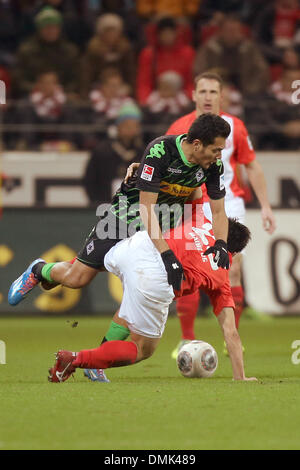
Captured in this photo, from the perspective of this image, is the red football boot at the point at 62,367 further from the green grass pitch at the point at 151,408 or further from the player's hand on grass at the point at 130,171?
the player's hand on grass at the point at 130,171

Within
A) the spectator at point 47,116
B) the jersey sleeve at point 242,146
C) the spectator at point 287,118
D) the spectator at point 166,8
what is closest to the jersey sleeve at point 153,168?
the jersey sleeve at point 242,146

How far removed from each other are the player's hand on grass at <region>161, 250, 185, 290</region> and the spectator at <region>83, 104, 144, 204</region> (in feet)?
23.6

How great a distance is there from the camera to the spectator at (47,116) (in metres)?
15.4

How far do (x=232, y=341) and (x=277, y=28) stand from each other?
11121 millimetres

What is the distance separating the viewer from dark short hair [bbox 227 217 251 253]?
8172mm

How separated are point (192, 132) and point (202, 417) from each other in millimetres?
2248

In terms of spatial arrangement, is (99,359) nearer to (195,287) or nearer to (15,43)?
(195,287)

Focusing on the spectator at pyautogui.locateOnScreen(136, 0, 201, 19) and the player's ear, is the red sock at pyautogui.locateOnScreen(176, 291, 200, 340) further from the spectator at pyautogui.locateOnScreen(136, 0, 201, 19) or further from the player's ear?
the spectator at pyautogui.locateOnScreen(136, 0, 201, 19)

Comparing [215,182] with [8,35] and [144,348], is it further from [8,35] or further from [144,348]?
[8,35]

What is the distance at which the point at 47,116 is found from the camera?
15.4 m

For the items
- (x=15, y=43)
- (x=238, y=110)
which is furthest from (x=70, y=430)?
(x=15, y=43)

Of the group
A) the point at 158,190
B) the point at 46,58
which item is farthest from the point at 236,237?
the point at 46,58

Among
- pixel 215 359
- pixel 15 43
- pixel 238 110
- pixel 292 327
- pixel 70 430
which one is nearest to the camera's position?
pixel 70 430

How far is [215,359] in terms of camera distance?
26.3 ft
